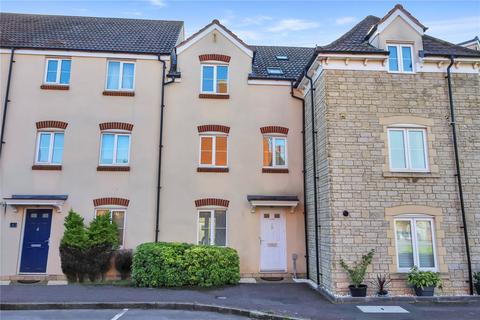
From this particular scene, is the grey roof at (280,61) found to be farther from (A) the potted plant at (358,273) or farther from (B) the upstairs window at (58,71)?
(A) the potted plant at (358,273)

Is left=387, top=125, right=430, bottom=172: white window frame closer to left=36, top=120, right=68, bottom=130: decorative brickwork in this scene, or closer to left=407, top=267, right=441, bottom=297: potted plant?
left=407, top=267, right=441, bottom=297: potted plant

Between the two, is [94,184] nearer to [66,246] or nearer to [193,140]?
[66,246]

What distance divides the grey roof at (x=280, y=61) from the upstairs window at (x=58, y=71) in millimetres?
7461

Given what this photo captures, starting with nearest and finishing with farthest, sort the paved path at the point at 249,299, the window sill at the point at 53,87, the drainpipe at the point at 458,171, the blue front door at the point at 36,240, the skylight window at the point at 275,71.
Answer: the paved path at the point at 249,299 < the drainpipe at the point at 458,171 < the blue front door at the point at 36,240 < the window sill at the point at 53,87 < the skylight window at the point at 275,71

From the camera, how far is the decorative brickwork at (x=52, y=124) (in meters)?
13.0

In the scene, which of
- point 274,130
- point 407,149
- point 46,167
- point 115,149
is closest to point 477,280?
point 407,149

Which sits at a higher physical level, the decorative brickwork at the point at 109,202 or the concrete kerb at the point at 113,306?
the decorative brickwork at the point at 109,202

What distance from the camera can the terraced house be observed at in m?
10.3

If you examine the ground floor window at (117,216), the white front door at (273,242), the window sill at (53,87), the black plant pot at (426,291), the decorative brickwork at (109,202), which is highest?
the window sill at (53,87)

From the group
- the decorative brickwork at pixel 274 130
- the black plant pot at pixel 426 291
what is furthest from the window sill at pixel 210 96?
the black plant pot at pixel 426 291

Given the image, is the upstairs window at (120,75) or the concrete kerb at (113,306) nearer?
the concrete kerb at (113,306)

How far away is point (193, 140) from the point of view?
44.0 feet

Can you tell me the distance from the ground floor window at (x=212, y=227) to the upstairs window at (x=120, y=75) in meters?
6.00

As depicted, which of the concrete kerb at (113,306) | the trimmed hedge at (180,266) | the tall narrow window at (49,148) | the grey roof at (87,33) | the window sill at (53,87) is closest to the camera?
the concrete kerb at (113,306)
